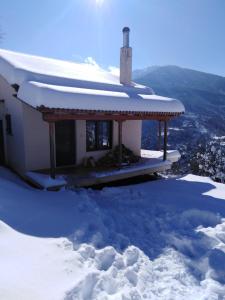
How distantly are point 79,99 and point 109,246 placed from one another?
14.3 ft

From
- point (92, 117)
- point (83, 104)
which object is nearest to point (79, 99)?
point (83, 104)

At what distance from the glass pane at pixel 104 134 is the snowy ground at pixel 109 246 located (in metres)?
3.57

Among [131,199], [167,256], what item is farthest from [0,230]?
[131,199]

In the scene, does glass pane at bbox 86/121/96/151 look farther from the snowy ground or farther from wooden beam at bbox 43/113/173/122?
the snowy ground

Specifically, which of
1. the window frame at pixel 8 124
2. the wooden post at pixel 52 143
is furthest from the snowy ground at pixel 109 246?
the window frame at pixel 8 124

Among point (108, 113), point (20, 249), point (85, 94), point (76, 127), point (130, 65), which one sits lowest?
point (20, 249)

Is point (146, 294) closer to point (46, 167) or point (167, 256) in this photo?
point (167, 256)

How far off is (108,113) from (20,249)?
5238mm

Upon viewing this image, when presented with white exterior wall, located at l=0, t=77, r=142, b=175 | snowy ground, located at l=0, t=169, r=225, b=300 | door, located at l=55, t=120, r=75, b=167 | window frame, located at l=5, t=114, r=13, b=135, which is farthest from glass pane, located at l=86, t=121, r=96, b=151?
snowy ground, located at l=0, t=169, r=225, b=300

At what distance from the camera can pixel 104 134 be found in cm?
1066

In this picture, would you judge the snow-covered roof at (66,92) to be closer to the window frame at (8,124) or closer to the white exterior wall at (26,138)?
the white exterior wall at (26,138)

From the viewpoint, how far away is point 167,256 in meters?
4.42

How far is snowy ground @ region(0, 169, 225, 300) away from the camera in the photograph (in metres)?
3.27

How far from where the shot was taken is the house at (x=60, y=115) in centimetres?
711
